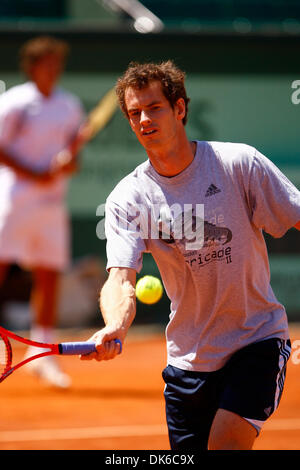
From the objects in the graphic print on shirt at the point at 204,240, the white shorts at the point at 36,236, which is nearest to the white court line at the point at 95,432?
the white shorts at the point at 36,236

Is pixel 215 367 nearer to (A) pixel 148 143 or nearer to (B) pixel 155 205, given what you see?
(B) pixel 155 205

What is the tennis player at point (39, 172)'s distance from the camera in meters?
6.92

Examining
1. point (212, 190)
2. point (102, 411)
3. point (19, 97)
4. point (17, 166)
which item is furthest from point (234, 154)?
point (19, 97)

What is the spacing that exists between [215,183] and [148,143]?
0.28 meters

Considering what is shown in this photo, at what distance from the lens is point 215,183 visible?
3.21 m

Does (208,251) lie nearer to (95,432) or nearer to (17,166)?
(95,432)

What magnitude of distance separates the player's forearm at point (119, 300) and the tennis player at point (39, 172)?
3.82 metres

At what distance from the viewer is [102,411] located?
6.12m

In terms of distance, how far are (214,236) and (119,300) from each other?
422 mm

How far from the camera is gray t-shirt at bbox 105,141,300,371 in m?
3.19

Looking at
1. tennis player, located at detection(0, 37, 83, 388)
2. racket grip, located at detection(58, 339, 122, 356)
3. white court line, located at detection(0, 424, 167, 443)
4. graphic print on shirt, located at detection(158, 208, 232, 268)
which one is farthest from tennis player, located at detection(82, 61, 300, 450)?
tennis player, located at detection(0, 37, 83, 388)

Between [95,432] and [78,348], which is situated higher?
[78,348]

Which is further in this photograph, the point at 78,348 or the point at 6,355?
the point at 6,355

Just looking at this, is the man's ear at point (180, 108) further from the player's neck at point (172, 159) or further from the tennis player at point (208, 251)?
the player's neck at point (172, 159)
